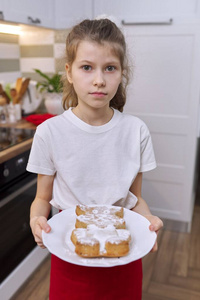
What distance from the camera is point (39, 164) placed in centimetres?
95

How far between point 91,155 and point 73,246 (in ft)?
0.93

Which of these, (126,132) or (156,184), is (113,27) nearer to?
(126,132)

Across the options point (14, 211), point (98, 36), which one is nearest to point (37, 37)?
point (14, 211)

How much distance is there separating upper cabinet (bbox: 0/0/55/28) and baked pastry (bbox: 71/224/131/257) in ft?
4.69

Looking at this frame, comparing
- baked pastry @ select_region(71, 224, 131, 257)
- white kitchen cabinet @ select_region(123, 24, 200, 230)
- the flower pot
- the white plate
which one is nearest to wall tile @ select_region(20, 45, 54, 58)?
the flower pot

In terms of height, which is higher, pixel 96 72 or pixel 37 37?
pixel 37 37

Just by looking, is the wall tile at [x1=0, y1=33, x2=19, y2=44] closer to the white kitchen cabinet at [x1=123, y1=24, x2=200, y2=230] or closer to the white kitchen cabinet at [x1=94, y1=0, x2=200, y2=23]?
the white kitchen cabinet at [x1=94, y1=0, x2=200, y2=23]

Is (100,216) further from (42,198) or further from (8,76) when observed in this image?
(8,76)

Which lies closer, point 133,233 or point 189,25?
point 133,233

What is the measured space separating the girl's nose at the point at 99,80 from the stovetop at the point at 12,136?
90cm

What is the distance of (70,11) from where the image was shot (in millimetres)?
2268

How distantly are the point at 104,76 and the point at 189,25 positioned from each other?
1.55m

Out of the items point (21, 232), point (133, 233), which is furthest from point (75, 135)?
point (21, 232)

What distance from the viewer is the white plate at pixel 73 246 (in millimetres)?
737
